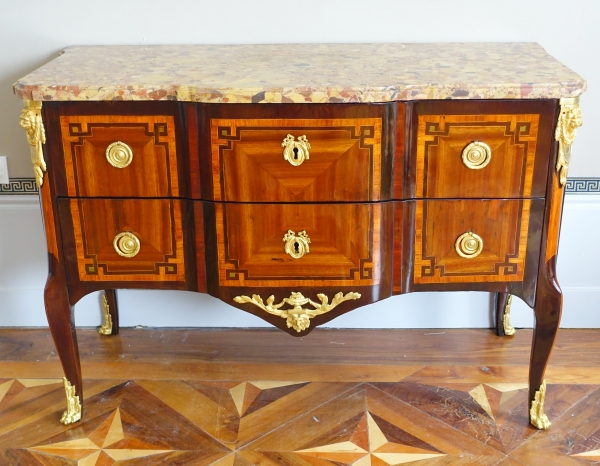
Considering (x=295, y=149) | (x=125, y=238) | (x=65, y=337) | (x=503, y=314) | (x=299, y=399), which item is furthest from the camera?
(x=503, y=314)

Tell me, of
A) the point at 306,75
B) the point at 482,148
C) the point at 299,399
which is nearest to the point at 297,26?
the point at 306,75

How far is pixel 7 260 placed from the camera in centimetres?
197

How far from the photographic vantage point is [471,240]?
4.70 ft

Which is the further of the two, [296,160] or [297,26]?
[297,26]

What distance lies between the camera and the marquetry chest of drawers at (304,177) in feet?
4.35

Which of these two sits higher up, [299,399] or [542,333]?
[542,333]

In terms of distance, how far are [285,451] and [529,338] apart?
80 cm

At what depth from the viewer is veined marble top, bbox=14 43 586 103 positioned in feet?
4.27

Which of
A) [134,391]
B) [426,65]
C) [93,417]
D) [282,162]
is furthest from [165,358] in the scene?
[426,65]

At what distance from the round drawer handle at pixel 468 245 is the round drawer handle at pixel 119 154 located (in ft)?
2.22

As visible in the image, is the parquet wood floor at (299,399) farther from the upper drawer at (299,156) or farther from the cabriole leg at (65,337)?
the upper drawer at (299,156)

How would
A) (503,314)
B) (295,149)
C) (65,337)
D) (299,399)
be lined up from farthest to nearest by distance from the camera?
(503,314) → (299,399) → (65,337) → (295,149)

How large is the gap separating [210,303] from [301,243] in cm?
65

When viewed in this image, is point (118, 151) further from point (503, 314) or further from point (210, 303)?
point (503, 314)
